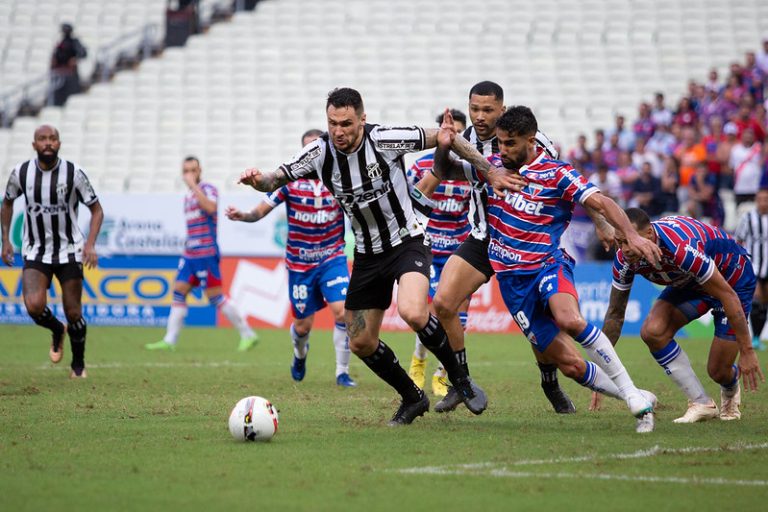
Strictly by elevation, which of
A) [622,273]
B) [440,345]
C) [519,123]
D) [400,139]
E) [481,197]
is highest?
[519,123]

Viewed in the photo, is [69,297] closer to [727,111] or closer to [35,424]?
[35,424]

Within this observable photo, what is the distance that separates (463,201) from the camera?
12133mm

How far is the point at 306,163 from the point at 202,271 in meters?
8.80

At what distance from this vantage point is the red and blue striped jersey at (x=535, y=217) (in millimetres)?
8891

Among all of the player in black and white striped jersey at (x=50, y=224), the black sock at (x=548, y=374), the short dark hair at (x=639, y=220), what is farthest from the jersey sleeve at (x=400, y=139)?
the player in black and white striped jersey at (x=50, y=224)

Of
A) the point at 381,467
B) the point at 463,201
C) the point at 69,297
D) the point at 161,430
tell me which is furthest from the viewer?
the point at 69,297

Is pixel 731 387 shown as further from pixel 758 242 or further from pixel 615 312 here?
pixel 758 242

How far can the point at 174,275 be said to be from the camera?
2209 centimetres

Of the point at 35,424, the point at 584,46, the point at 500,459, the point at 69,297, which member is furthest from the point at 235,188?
the point at 500,459

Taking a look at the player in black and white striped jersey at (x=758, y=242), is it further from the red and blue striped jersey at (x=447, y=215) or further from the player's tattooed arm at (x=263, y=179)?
the player's tattooed arm at (x=263, y=179)

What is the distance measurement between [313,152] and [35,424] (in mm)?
3083

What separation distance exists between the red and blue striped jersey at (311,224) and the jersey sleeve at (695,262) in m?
5.00

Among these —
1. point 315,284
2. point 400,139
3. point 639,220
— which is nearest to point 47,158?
point 315,284

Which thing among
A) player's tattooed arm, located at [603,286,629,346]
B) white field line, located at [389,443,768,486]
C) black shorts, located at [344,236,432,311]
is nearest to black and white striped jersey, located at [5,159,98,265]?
black shorts, located at [344,236,432,311]
